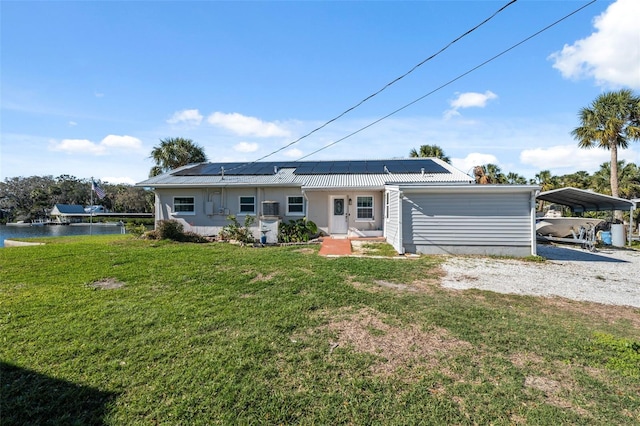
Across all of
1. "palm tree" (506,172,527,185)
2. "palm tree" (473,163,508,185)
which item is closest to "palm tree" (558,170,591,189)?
"palm tree" (506,172,527,185)

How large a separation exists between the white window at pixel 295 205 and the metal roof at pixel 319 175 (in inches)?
29.0

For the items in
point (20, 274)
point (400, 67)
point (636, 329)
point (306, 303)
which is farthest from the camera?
point (400, 67)

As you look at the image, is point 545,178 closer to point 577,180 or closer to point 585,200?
point 577,180

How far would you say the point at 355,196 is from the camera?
13438 mm

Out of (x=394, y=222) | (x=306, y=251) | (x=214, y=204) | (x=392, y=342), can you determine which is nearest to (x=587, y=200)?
(x=394, y=222)

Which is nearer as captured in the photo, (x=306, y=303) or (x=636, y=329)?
(x=636, y=329)

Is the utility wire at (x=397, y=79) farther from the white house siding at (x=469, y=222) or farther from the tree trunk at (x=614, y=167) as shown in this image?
the tree trunk at (x=614, y=167)

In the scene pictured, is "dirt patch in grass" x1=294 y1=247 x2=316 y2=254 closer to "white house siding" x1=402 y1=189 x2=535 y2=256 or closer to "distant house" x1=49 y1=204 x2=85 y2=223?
"white house siding" x1=402 y1=189 x2=535 y2=256

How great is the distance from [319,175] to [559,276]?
10.7 m

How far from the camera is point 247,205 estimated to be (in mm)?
14164

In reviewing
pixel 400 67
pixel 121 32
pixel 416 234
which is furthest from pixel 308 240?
pixel 121 32

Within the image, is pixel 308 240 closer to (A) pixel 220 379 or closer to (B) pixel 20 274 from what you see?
(B) pixel 20 274

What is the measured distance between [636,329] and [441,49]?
6627 millimetres

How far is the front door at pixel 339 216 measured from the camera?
44.3 feet
